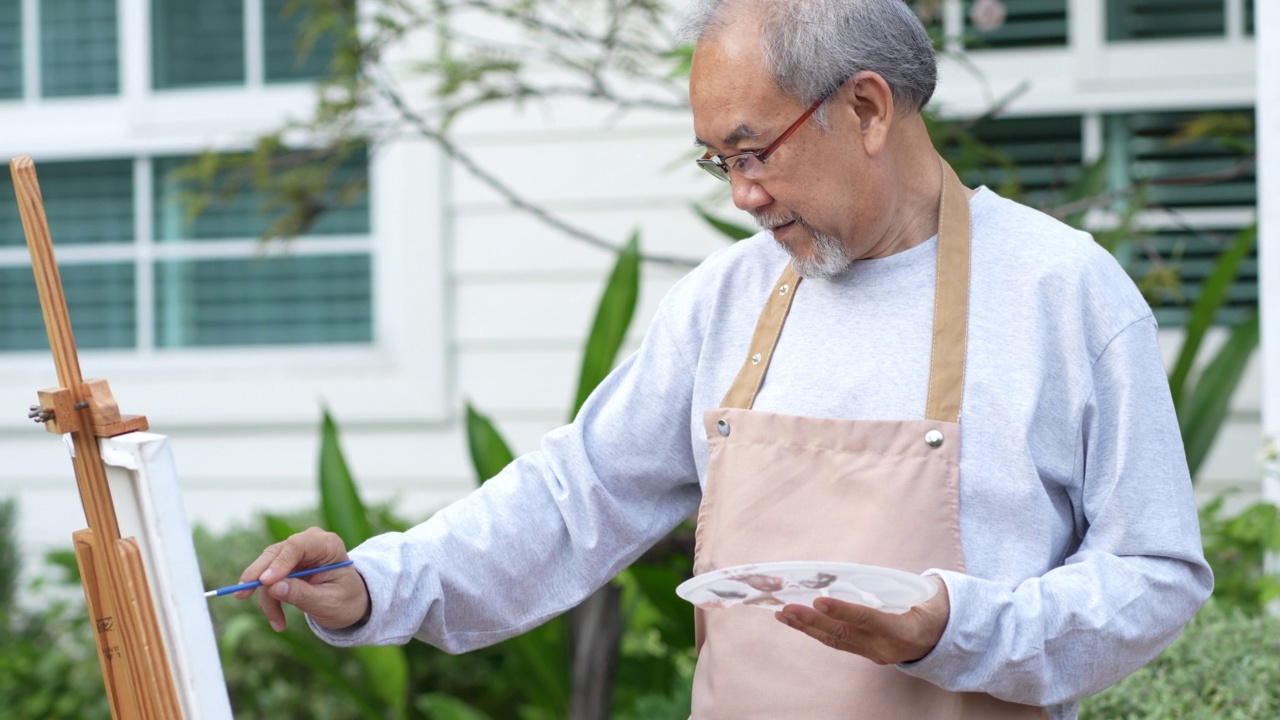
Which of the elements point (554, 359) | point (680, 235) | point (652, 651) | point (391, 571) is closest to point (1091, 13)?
point (680, 235)

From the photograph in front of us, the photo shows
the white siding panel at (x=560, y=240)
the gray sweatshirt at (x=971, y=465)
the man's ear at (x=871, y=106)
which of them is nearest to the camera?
the gray sweatshirt at (x=971, y=465)

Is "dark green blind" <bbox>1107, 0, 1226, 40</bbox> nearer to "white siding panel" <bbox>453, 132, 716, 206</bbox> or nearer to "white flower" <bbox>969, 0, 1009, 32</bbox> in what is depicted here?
"white flower" <bbox>969, 0, 1009, 32</bbox>

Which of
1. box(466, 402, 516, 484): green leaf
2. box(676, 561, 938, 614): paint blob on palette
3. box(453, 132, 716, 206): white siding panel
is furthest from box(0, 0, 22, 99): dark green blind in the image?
box(676, 561, 938, 614): paint blob on palette

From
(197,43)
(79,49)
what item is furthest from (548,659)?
(79,49)

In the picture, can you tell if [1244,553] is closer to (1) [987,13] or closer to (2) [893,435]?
(1) [987,13]

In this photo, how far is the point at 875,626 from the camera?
3.94ft

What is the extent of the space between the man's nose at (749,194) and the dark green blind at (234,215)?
3374mm

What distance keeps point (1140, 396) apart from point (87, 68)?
14.8 feet

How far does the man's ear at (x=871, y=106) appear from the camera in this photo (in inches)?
56.3

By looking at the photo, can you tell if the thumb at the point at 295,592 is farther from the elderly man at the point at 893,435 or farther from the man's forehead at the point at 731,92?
the man's forehead at the point at 731,92

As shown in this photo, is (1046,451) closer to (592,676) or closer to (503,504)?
(503,504)

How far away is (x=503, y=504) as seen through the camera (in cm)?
162

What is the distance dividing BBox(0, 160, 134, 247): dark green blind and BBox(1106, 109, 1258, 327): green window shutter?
139 inches

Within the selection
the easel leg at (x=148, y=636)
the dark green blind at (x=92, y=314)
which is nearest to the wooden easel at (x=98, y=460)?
the easel leg at (x=148, y=636)
